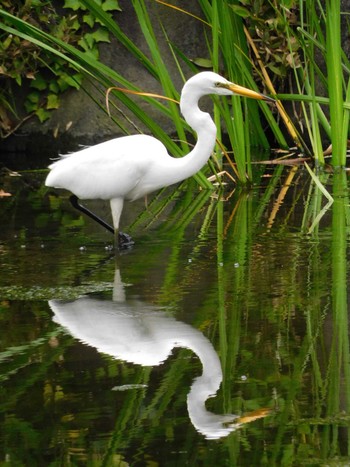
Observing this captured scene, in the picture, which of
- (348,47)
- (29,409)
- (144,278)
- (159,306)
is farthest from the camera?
(348,47)

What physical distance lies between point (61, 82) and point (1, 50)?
0.77 meters

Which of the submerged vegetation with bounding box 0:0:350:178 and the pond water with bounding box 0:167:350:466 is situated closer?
the pond water with bounding box 0:167:350:466

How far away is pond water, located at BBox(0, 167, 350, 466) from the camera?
3.63 m

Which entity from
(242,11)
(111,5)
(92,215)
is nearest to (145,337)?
(92,215)

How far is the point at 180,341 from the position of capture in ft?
15.7

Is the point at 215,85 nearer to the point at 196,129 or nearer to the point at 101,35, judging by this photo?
the point at 196,129

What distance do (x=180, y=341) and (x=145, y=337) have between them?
18 cm

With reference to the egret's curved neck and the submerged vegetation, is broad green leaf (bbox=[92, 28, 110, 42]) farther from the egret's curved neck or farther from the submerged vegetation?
the egret's curved neck

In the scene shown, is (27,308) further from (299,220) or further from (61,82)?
(61,82)

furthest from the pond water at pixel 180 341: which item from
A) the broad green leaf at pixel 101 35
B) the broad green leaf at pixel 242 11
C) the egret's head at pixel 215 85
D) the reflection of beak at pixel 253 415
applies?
the broad green leaf at pixel 101 35

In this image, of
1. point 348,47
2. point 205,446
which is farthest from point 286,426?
point 348,47

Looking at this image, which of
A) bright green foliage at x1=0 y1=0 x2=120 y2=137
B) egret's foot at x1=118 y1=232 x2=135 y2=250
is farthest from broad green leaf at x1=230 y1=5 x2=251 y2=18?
egret's foot at x1=118 y1=232 x2=135 y2=250

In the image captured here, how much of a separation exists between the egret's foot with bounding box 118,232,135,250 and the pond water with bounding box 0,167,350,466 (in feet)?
0.17

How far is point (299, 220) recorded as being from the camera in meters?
7.64
